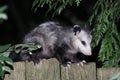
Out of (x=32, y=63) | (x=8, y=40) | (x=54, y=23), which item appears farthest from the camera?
(x=8, y=40)

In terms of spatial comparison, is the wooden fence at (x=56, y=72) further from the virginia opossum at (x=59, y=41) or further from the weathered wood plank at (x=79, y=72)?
the virginia opossum at (x=59, y=41)

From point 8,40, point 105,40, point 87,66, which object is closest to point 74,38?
point 105,40

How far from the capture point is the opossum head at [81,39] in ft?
15.6

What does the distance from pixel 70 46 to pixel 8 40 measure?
327 centimetres

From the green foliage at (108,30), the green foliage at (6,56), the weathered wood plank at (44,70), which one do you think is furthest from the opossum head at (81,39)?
the weathered wood plank at (44,70)

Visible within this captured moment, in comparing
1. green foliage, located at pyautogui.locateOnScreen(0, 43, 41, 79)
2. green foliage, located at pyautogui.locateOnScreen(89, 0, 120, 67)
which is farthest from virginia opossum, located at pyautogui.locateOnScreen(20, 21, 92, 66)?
green foliage, located at pyautogui.locateOnScreen(0, 43, 41, 79)

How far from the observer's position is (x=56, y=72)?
Answer: 3625 mm

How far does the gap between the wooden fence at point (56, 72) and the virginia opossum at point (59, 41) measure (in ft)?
2.69

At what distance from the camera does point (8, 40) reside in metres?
8.06

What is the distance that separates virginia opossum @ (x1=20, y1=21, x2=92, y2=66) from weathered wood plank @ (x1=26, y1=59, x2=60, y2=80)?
82 cm

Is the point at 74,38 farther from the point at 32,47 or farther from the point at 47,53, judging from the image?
the point at 32,47

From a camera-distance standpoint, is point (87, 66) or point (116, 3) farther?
point (116, 3)

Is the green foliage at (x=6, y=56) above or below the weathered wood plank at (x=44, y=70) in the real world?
above

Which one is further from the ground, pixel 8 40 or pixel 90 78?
A: pixel 8 40
